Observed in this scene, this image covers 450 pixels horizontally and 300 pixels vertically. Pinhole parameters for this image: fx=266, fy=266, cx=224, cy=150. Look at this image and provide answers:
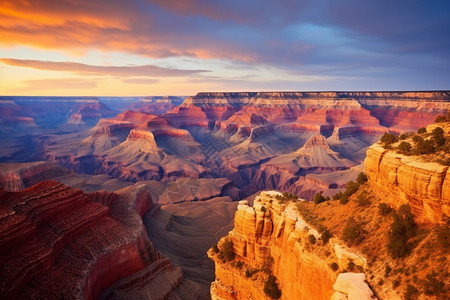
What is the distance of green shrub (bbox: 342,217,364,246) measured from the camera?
67.7 feet

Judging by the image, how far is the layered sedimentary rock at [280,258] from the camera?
19969mm

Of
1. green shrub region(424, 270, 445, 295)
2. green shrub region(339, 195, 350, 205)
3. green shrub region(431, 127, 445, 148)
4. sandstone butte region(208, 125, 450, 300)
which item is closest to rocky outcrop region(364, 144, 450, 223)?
sandstone butte region(208, 125, 450, 300)


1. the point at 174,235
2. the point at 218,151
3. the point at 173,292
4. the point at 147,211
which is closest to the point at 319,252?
the point at 173,292

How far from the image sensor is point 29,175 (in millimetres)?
78375

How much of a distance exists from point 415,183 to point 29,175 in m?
93.0

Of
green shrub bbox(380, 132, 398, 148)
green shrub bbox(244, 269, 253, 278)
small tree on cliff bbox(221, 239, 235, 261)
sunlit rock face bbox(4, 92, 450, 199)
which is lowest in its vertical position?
sunlit rock face bbox(4, 92, 450, 199)

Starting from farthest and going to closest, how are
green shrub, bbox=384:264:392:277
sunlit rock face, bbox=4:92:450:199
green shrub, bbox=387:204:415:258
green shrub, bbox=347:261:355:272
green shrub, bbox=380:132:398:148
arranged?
1. sunlit rock face, bbox=4:92:450:199
2. green shrub, bbox=380:132:398:148
3. green shrub, bbox=347:261:355:272
4. green shrub, bbox=387:204:415:258
5. green shrub, bbox=384:264:392:277

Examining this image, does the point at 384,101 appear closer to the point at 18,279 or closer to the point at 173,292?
the point at 173,292

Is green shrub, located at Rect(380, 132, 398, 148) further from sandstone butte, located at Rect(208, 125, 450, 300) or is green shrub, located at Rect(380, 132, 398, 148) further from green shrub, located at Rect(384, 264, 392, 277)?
green shrub, located at Rect(384, 264, 392, 277)

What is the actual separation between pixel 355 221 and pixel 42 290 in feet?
94.4

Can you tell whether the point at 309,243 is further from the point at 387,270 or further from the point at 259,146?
the point at 259,146

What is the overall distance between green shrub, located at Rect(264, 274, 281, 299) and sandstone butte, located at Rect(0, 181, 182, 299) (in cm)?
1500

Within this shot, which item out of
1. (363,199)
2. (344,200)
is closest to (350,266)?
(363,199)

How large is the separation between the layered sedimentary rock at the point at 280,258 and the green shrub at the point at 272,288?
1.65ft
